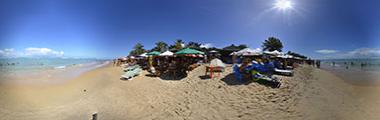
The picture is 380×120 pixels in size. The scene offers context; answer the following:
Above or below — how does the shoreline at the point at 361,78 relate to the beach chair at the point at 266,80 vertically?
below

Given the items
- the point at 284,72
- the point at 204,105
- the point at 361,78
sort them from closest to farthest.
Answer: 1. the point at 204,105
2. the point at 284,72
3. the point at 361,78

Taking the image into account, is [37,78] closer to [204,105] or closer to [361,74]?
[204,105]

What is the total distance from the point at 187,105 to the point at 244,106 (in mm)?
1079

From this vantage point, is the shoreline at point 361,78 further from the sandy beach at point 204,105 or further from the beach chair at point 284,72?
the sandy beach at point 204,105

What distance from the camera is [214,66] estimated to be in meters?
5.75

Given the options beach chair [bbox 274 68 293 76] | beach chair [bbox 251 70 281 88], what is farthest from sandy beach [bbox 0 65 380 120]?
beach chair [bbox 274 68 293 76]

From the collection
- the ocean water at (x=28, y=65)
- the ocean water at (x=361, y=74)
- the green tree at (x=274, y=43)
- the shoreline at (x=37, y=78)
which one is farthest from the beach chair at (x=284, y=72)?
the ocean water at (x=28, y=65)

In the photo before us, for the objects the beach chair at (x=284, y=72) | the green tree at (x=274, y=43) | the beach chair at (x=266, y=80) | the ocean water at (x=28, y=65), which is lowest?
the ocean water at (x=28, y=65)

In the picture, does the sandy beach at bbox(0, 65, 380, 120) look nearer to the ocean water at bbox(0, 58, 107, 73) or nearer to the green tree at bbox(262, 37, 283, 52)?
the green tree at bbox(262, 37, 283, 52)

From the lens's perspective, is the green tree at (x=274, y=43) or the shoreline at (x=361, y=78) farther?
the green tree at (x=274, y=43)

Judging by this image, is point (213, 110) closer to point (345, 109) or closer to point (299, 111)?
point (299, 111)

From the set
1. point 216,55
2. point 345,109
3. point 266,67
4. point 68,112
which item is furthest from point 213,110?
point 216,55

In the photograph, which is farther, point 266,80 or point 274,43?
point 274,43

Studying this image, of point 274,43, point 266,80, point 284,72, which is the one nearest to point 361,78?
point 274,43
